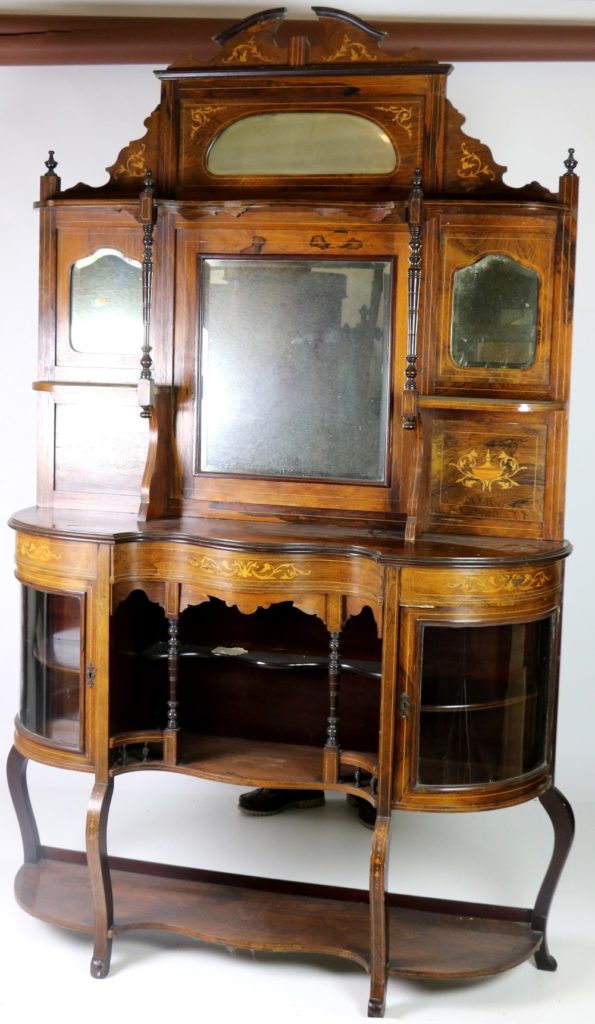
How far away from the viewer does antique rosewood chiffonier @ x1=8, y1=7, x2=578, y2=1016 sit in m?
3.82

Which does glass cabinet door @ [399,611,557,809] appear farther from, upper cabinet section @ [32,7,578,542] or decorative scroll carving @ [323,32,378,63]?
decorative scroll carving @ [323,32,378,63]

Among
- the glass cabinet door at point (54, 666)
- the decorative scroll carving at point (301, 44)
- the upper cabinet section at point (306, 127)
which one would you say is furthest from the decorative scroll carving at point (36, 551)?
the decorative scroll carving at point (301, 44)

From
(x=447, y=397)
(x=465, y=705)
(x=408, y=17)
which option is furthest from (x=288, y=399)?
(x=408, y=17)

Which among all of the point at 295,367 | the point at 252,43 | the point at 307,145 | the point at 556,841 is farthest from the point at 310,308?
the point at 556,841

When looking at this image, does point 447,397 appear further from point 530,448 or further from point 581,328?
point 581,328

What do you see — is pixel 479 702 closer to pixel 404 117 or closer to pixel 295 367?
pixel 295 367

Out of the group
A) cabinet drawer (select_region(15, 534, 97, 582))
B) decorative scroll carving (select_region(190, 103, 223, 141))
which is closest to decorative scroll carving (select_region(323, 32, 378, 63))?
decorative scroll carving (select_region(190, 103, 223, 141))

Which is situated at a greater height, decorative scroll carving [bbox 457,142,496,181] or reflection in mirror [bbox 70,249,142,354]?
decorative scroll carving [bbox 457,142,496,181]

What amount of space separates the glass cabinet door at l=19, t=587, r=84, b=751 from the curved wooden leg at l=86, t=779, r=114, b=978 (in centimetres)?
17

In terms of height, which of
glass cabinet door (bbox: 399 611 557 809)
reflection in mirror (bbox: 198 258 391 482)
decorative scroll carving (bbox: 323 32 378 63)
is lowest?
glass cabinet door (bbox: 399 611 557 809)

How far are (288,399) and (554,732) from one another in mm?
1316

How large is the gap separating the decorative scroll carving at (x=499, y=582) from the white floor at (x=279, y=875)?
1203mm

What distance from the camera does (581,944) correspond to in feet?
13.8

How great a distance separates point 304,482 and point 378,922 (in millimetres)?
1350
